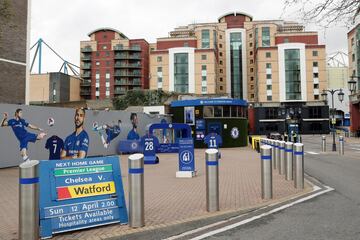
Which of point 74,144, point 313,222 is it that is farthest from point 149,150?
point 313,222

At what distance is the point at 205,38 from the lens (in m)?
97.1

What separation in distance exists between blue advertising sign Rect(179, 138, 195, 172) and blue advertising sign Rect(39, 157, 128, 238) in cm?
672

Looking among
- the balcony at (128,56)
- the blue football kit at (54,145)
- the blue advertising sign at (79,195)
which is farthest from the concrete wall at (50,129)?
the balcony at (128,56)

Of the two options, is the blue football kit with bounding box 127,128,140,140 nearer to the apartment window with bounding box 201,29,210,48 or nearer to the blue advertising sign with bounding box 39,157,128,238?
the blue advertising sign with bounding box 39,157,128,238

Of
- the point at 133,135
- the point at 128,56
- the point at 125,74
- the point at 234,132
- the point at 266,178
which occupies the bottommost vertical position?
the point at 266,178

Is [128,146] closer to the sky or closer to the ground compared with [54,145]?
closer to the ground

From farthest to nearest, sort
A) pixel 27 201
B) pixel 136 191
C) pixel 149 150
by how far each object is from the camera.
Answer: pixel 149 150, pixel 136 191, pixel 27 201

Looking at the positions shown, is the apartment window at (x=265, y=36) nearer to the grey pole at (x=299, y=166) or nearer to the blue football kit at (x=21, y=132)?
the blue football kit at (x=21, y=132)

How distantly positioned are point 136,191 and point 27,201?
174cm

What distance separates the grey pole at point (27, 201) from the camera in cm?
542

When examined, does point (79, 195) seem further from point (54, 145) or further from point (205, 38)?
point (205, 38)

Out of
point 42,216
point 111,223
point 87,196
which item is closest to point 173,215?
point 111,223

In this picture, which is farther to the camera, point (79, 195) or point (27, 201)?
point (79, 195)

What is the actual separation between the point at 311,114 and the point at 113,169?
83094 millimetres
